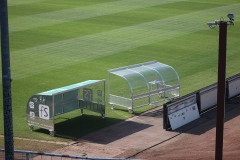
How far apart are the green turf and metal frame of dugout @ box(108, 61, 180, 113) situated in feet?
1.94

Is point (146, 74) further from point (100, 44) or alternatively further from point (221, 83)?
point (100, 44)

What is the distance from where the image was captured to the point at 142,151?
2294 cm

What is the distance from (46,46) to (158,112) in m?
14.3

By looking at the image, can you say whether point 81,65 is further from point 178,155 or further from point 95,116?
point 178,155

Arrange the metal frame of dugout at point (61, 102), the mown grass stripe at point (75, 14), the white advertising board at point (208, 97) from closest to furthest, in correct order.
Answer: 1. the metal frame of dugout at point (61, 102)
2. the white advertising board at point (208, 97)
3. the mown grass stripe at point (75, 14)

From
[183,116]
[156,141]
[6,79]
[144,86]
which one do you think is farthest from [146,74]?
[6,79]

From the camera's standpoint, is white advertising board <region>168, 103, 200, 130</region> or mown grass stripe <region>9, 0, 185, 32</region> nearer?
white advertising board <region>168, 103, 200, 130</region>

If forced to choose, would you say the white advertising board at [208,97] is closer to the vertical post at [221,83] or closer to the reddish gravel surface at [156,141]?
Answer: the reddish gravel surface at [156,141]

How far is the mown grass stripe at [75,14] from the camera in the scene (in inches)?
1863

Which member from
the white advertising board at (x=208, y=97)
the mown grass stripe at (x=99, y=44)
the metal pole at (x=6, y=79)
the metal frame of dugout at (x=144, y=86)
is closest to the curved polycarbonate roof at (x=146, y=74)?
the metal frame of dugout at (x=144, y=86)

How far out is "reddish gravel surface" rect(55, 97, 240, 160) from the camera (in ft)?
73.7

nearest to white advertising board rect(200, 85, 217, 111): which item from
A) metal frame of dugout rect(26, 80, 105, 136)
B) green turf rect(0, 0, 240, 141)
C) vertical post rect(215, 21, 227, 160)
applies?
green turf rect(0, 0, 240, 141)

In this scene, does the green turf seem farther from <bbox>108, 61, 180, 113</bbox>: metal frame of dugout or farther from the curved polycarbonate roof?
the curved polycarbonate roof

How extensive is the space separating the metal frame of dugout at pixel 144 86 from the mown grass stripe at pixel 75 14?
702 inches
